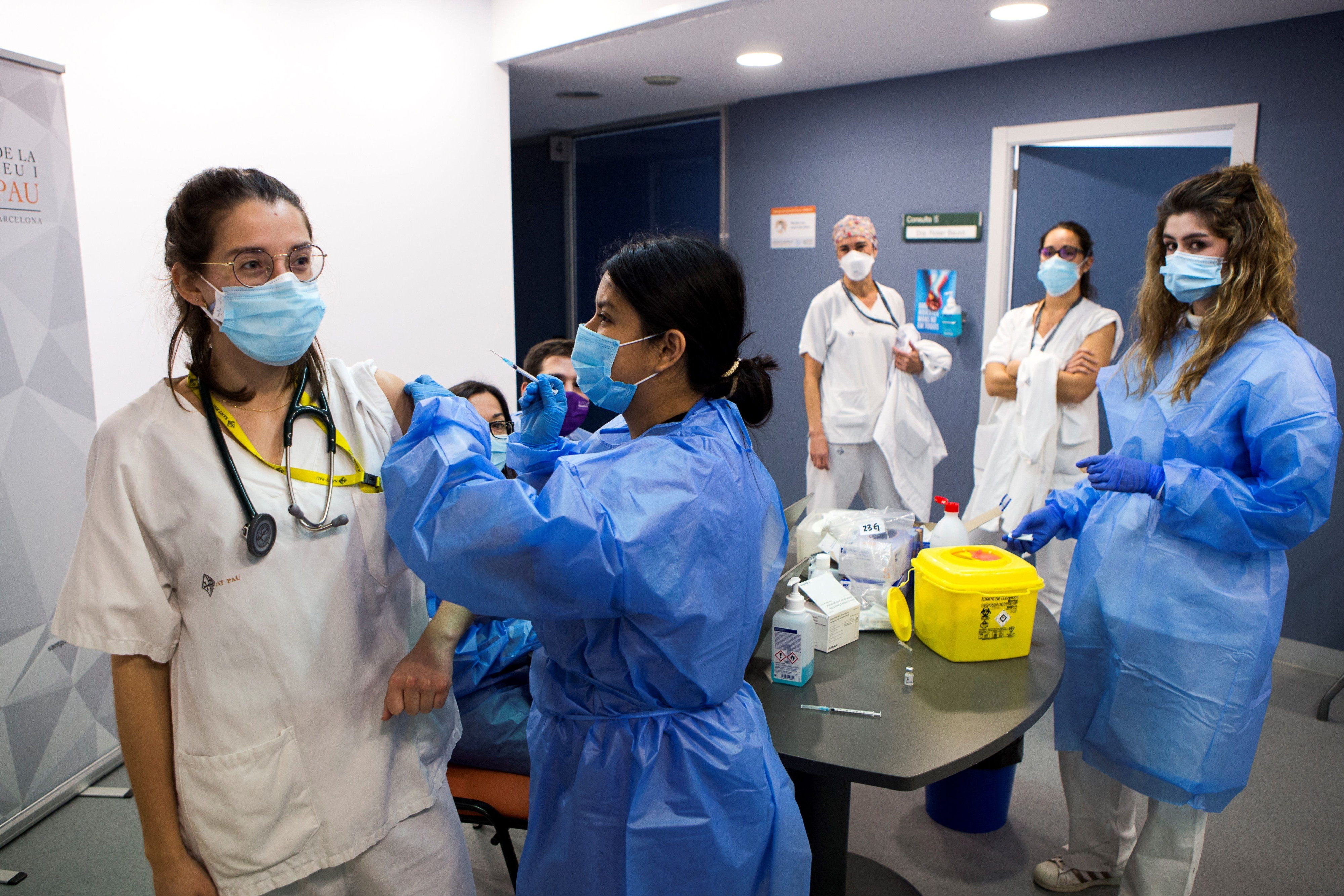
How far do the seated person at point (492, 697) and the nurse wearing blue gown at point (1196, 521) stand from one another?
1.19 meters

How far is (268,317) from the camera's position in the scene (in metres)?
1.15

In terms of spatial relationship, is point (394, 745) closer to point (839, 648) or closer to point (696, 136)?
point (839, 648)

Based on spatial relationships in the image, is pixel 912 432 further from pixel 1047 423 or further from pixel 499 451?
pixel 499 451

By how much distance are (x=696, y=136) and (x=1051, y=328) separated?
278 centimetres

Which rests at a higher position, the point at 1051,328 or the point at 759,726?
the point at 1051,328

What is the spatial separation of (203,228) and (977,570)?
1.42m

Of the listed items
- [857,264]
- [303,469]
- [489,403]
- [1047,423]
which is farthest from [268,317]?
[857,264]

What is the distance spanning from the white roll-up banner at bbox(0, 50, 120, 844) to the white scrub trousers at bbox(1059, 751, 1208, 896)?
2.72 metres

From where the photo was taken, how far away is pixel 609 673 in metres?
1.15

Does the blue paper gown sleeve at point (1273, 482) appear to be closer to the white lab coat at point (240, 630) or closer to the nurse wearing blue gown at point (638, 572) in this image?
the nurse wearing blue gown at point (638, 572)

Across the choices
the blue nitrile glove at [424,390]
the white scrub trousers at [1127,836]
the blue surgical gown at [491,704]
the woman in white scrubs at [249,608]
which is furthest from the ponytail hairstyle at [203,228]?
the white scrub trousers at [1127,836]

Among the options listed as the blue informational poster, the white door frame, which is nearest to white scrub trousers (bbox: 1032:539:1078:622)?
the white door frame

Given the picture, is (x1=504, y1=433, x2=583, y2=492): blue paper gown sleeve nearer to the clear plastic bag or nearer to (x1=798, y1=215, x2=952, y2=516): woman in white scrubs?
the clear plastic bag

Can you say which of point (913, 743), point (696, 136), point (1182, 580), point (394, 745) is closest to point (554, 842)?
point (394, 745)
